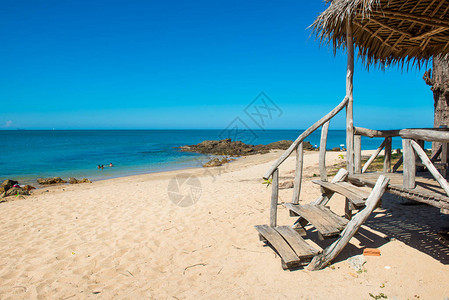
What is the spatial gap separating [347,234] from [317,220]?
43 cm

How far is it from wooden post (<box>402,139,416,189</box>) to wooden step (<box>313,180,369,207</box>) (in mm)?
562

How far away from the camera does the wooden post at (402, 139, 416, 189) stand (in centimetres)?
361

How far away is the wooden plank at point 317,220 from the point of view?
3.54m

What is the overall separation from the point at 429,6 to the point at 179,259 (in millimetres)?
6113

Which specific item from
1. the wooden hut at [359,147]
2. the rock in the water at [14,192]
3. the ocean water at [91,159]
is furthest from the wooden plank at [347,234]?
the rock in the water at [14,192]

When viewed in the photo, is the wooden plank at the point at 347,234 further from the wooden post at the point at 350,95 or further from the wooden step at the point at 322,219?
the wooden post at the point at 350,95

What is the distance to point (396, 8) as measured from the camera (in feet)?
15.1

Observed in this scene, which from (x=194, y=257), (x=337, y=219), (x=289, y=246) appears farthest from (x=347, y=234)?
(x=194, y=257)

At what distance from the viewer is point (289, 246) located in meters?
3.88

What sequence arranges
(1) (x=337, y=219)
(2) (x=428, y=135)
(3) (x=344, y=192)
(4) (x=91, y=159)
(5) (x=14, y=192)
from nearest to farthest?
(2) (x=428, y=135)
(1) (x=337, y=219)
(3) (x=344, y=192)
(5) (x=14, y=192)
(4) (x=91, y=159)

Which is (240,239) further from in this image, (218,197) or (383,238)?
(218,197)

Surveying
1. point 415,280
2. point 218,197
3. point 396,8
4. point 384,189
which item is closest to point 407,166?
point 384,189

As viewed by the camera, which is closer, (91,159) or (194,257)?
(194,257)

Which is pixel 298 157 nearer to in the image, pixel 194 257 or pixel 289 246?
pixel 289 246
